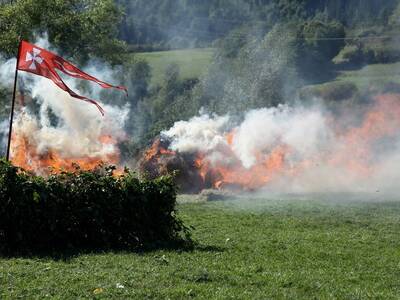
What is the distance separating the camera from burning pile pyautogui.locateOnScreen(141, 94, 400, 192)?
93.1 feet

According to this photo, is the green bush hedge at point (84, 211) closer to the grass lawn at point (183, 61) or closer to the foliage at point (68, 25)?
the foliage at point (68, 25)

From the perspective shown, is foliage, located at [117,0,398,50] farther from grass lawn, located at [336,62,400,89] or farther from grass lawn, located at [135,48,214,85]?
grass lawn, located at [336,62,400,89]

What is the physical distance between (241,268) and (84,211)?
3.30 m

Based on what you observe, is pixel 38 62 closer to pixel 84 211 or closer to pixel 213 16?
pixel 84 211

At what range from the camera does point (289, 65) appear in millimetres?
68500

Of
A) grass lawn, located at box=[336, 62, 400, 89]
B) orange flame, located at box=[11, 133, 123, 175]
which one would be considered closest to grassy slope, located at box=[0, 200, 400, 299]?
orange flame, located at box=[11, 133, 123, 175]

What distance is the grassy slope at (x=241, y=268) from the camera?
8.92m

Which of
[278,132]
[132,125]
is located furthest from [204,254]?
[132,125]

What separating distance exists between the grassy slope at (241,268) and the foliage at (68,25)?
20.7m

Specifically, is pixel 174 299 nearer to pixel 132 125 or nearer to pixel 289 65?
pixel 132 125

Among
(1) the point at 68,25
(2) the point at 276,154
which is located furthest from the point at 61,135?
(2) the point at 276,154

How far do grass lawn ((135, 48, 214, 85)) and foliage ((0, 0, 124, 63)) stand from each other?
38.4 meters

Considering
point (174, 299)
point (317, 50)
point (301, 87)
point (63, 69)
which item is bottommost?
point (174, 299)

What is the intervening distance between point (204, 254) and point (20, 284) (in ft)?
12.2
